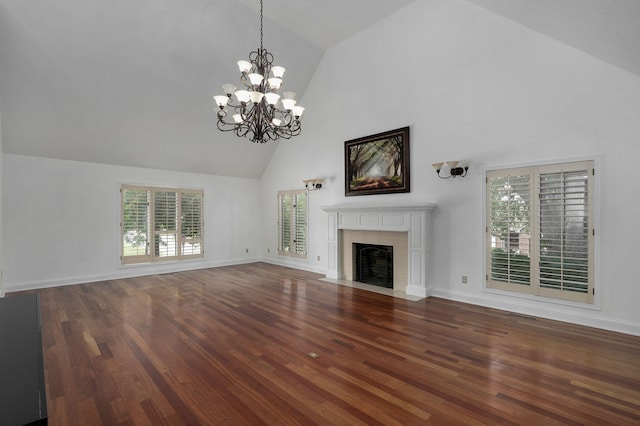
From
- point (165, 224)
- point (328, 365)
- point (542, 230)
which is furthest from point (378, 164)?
point (165, 224)

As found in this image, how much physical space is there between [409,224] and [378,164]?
1350mm

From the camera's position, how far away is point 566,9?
248 cm

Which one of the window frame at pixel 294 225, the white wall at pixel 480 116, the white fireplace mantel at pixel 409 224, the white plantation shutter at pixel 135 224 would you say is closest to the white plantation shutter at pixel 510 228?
the white wall at pixel 480 116

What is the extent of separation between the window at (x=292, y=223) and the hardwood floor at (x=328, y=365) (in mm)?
2960

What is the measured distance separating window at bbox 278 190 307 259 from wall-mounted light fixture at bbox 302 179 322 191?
283mm

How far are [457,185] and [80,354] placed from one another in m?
5.21

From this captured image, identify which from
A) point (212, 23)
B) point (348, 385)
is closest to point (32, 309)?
point (348, 385)

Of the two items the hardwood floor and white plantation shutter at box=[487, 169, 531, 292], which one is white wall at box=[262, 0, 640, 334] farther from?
the hardwood floor

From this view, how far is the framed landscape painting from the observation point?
17.7 ft

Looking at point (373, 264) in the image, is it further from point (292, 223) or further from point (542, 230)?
point (542, 230)

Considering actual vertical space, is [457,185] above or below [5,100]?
below

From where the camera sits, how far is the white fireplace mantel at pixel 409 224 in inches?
196

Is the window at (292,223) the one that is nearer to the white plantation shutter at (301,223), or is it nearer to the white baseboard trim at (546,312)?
the white plantation shutter at (301,223)

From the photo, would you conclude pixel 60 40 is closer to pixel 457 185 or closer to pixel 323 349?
pixel 323 349
